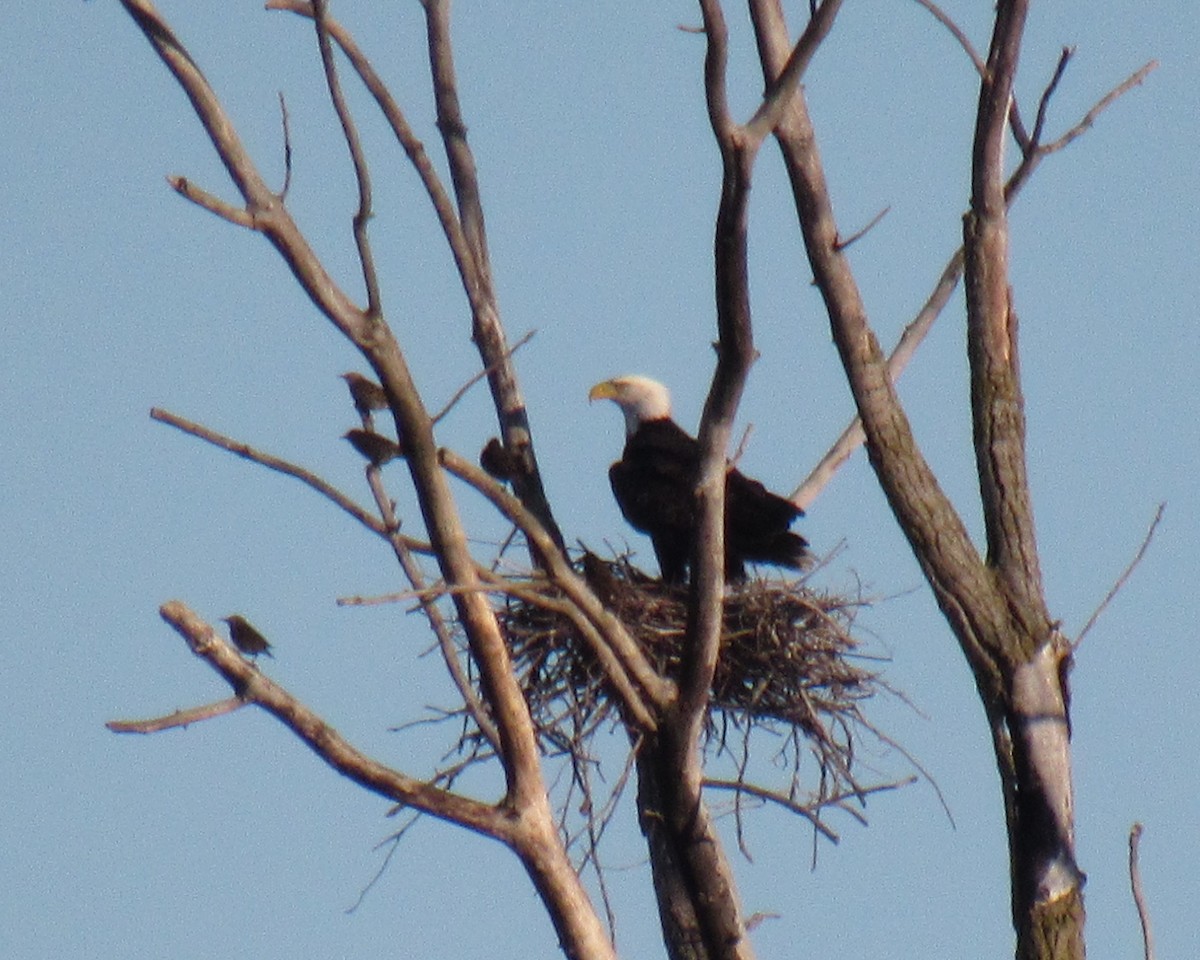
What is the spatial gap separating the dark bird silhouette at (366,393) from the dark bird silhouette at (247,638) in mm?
589

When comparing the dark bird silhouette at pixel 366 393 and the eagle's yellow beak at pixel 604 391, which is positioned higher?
the eagle's yellow beak at pixel 604 391

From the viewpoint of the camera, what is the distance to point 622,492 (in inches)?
334

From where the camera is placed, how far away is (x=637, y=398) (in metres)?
9.26

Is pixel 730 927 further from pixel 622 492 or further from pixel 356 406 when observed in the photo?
pixel 622 492

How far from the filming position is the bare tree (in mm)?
4855

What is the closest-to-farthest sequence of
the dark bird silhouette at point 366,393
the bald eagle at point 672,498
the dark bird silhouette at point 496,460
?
the dark bird silhouette at point 366,393, the dark bird silhouette at point 496,460, the bald eagle at point 672,498

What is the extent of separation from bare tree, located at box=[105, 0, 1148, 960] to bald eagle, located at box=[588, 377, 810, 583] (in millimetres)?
1064

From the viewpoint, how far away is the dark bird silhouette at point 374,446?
5008 mm

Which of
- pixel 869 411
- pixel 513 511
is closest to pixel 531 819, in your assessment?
pixel 513 511

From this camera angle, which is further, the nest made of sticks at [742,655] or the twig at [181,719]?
the nest made of sticks at [742,655]

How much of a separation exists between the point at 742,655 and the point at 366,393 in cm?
250

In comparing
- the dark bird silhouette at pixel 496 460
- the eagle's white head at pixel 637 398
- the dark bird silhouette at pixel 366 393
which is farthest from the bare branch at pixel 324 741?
the eagle's white head at pixel 637 398

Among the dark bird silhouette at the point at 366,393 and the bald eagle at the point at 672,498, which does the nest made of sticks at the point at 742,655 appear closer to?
the bald eagle at the point at 672,498

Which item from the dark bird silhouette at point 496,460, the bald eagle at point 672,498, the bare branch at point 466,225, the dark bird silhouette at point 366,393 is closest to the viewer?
the dark bird silhouette at point 366,393
